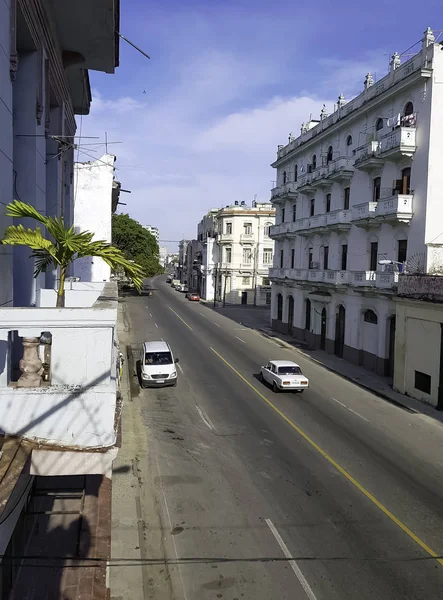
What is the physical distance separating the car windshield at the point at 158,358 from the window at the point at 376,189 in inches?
615

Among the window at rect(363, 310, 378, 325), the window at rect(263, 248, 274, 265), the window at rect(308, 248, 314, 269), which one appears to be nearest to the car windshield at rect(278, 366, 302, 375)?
the window at rect(363, 310, 378, 325)

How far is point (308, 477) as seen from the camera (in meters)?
14.1

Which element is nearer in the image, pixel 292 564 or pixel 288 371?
pixel 292 564

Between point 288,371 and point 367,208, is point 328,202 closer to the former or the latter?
point 367,208

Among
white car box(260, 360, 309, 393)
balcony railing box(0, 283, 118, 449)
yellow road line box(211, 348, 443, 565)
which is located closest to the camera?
balcony railing box(0, 283, 118, 449)

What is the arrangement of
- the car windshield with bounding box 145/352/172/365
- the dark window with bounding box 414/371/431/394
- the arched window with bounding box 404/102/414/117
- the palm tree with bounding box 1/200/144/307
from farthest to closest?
the arched window with bounding box 404/102/414/117
the car windshield with bounding box 145/352/172/365
the dark window with bounding box 414/371/431/394
the palm tree with bounding box 1/200/144/307

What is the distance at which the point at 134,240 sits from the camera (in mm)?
69500

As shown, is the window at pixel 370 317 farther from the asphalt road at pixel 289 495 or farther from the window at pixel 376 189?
the asphalt road at pixel 289 495

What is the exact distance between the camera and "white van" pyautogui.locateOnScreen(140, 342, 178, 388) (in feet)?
77.2

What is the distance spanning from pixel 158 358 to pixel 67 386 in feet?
60.6

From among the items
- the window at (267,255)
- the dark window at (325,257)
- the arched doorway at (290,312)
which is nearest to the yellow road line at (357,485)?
the dark window at (325,257)

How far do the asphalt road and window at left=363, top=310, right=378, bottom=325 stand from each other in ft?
23.0

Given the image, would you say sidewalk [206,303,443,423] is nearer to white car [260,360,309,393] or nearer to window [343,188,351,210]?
white car [260,360,309,393]

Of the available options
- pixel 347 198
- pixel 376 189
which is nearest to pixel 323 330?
pixel 347 198
